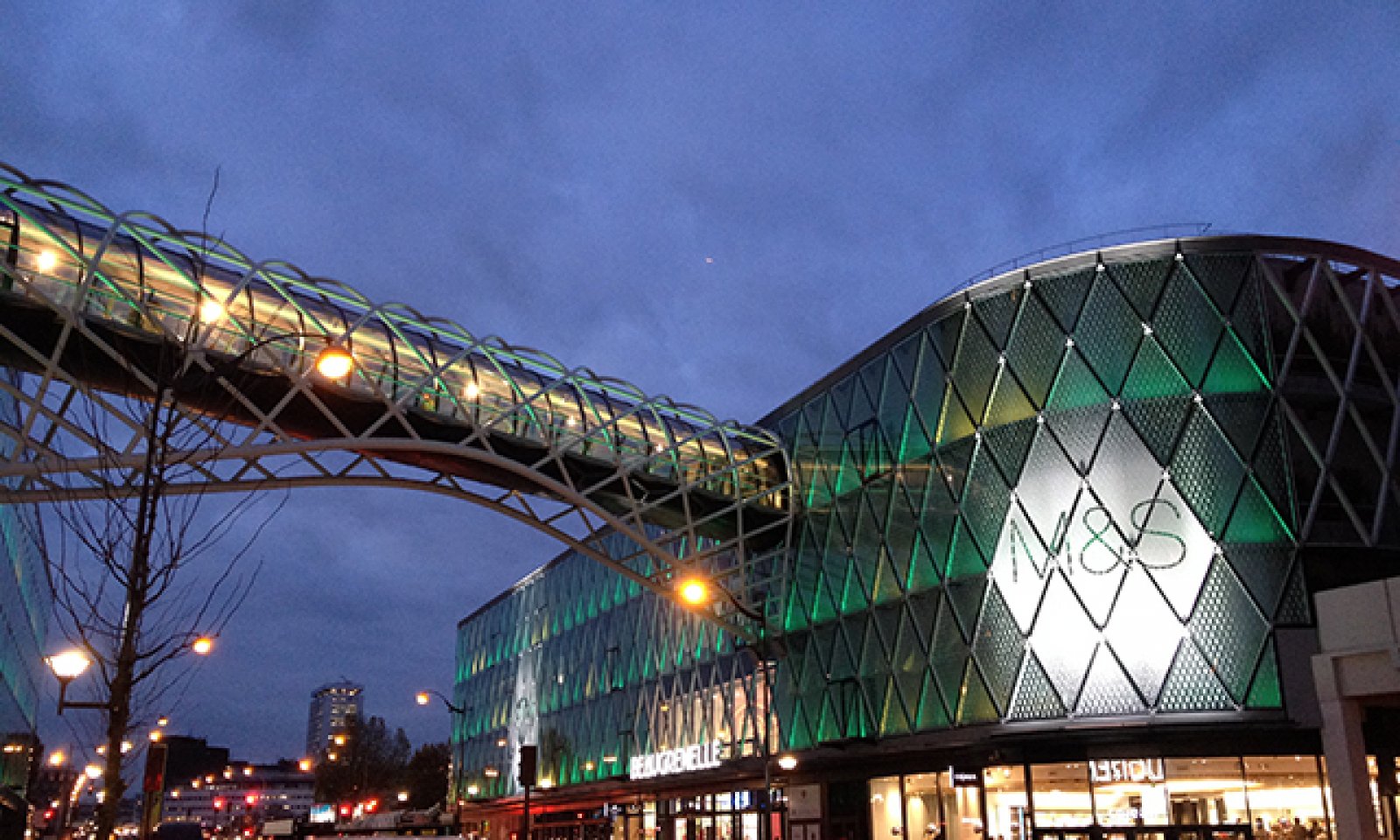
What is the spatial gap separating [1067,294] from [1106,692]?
10.4 metres

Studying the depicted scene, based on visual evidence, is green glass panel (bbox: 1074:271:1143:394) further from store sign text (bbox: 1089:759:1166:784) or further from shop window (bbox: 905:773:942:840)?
shop window (bbox: 905:773:942:840)

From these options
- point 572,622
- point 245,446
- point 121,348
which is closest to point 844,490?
point 245,446

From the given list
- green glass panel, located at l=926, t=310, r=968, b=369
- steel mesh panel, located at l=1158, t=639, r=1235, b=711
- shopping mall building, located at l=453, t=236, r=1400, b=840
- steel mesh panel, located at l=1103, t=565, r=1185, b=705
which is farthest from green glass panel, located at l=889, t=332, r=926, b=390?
steel mesh panel, located at l=1158, t=639, r=1235, b=711

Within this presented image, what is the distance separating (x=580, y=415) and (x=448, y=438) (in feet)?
16.3

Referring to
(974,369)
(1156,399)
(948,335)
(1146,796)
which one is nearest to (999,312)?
(974,369)

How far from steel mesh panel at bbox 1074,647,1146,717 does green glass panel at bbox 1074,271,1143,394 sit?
6.84 m

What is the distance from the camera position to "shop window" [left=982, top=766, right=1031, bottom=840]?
29.3 metres

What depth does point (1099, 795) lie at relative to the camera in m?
27.9

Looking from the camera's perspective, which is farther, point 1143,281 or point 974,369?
point 974,369

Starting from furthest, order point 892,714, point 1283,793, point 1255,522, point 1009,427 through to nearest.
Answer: point 892,714 → point 1009,427 → point 1255,522 → point 1283,793

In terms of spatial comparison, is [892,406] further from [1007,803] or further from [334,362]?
[334,362]

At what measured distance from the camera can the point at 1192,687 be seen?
89.6 ft

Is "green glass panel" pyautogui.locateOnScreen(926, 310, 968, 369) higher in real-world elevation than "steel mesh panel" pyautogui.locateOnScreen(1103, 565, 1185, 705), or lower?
higher

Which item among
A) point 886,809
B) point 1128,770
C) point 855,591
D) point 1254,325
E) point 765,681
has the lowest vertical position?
point 886,809
